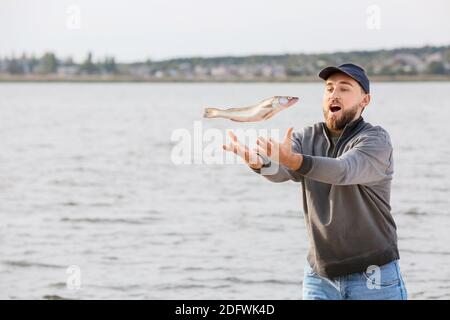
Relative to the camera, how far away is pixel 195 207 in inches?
989

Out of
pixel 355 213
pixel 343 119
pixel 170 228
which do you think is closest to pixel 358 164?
pixel 355 213

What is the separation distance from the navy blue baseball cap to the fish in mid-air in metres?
Answer: 0.85

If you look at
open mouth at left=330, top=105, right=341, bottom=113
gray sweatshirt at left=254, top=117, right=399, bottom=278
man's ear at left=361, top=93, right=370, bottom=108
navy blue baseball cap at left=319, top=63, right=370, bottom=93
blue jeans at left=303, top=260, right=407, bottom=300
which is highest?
navy blue baseball cap at left=319, top=63, right=370, bottom=93

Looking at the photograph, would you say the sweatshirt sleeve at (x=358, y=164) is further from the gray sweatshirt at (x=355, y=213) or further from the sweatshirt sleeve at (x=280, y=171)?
the sweatshirt sleeve at (x=280, y=171)

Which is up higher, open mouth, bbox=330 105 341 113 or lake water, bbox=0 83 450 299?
open mouth, bbox=330 105 341 113

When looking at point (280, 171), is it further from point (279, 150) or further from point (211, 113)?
point (211, 113)

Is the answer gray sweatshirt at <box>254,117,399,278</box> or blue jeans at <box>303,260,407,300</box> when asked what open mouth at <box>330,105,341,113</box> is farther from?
blue jeans at <box>303,260,407,300</box>

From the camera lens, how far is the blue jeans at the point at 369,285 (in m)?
6.10

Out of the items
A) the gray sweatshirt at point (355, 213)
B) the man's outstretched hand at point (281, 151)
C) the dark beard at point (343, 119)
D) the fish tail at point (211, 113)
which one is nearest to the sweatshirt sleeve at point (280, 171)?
the gray sweatshirt at point (355, 213)

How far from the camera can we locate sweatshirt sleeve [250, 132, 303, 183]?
20.2ft

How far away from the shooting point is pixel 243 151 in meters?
5.85

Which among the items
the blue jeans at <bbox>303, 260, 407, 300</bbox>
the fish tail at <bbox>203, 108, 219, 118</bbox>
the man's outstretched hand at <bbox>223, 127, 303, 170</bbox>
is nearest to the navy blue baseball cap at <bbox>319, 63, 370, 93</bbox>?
the man's outstretched hand at <bbox>223, 127, 303, 170</bbox>

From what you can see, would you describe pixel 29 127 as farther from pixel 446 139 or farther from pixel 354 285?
pixel 354 285

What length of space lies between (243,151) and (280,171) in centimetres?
49
